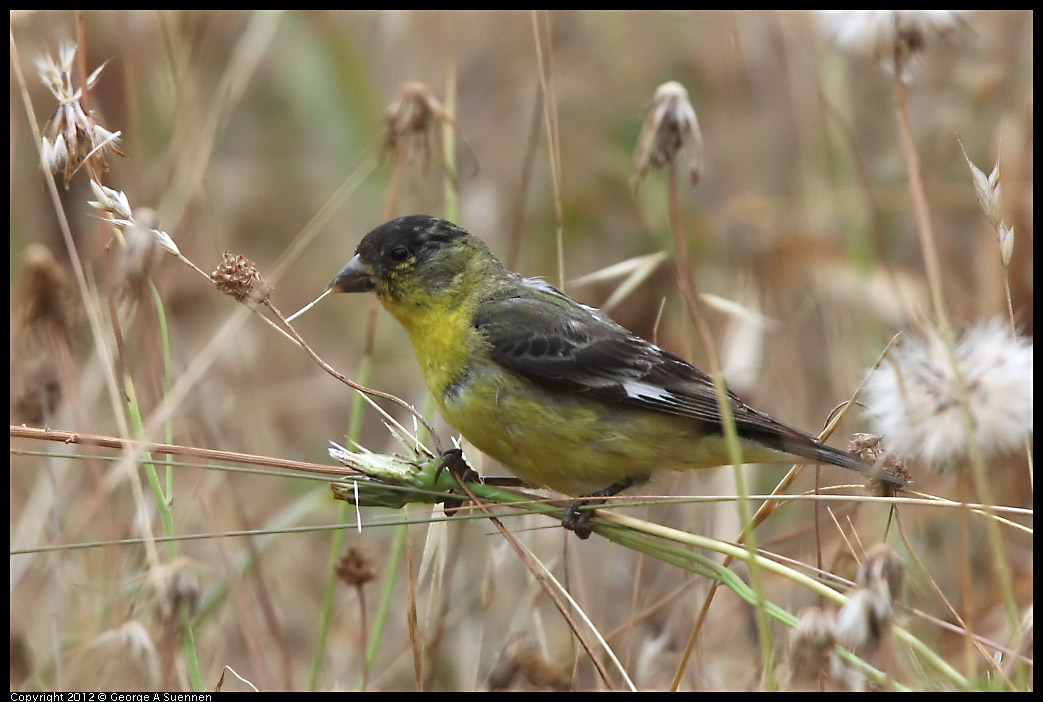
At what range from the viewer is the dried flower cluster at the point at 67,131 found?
2.29m

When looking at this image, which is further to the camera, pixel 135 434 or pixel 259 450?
pixel 259 450

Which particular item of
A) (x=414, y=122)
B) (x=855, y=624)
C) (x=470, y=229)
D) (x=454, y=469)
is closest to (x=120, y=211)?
Result: (x=454, y=469)

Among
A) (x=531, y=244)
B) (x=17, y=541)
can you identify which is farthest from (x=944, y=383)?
(x=531, y=244)

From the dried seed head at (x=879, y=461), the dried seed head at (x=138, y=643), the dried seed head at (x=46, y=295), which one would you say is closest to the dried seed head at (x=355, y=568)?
the dried seed head at (x=138, y=643)

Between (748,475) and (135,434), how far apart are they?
288 cm

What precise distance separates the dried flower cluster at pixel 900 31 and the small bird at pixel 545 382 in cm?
109

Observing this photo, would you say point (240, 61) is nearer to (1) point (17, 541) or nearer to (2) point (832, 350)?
(1) point (17, 541)

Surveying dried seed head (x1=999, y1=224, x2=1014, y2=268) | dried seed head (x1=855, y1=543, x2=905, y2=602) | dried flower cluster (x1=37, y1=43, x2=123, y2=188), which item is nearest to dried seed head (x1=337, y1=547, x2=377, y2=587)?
dried flower cluster (x1=37, y1=43, x2=123, y2=188)

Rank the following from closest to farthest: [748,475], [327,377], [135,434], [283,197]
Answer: [135,434], [748,475], [327,377], [283,197]

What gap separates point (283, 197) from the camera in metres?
6.24

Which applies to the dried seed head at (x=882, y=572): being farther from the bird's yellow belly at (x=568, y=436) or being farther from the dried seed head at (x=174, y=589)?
the bird's yellow belly at (x=568, y=436)

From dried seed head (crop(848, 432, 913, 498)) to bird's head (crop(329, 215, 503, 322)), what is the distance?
151cm

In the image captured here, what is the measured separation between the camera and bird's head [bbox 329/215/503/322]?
138 inches

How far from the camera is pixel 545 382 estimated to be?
3.28m
